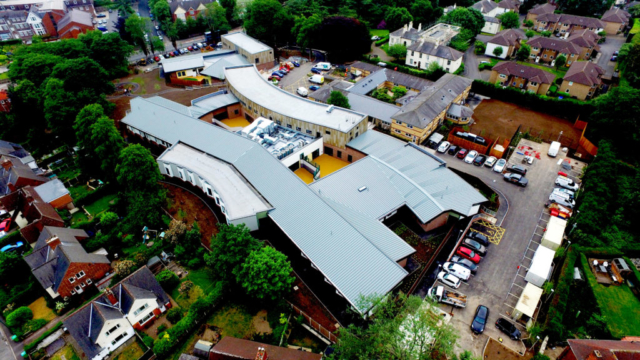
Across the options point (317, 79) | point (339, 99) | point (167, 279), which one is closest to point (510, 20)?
point (317, 79)

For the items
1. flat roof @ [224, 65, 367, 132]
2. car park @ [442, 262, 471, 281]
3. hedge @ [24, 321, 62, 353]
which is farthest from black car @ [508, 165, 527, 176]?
hedge @ [24, 321, 62, 353]

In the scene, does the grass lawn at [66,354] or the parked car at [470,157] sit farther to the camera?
the parked car at [470,157]

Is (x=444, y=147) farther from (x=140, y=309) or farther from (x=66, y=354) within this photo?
(x=66, y=354)

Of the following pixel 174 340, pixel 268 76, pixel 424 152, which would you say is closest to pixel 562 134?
pixel 424 152

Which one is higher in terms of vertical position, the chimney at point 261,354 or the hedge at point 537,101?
the hedge at point 537,101

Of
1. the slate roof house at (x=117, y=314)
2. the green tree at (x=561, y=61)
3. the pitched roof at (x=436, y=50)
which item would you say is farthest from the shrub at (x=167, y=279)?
the green tree at (x=561, y=61)

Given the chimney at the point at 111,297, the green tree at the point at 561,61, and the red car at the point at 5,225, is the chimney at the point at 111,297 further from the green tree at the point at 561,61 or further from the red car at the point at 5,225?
the green tree at the point at 561,61

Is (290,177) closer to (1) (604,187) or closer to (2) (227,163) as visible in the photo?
(2) (227,163)

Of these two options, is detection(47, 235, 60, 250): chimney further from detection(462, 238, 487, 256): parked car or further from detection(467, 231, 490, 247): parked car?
detection(467, 231, 490, 247): parked car
